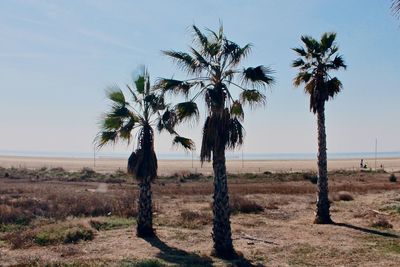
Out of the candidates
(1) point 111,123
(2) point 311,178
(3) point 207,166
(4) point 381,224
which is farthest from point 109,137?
(3) point 207,166

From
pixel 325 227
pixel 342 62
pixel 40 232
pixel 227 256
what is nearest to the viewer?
pixel 227 256

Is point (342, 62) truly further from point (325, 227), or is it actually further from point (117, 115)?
point (117, 115)

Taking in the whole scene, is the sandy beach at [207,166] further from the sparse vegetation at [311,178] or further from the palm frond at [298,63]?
the palm frond at [298,63]

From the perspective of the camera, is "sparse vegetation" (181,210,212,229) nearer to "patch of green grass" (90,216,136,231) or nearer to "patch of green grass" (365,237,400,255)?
"patch of green grass" (90,216,136,231)

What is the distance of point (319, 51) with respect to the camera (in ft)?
78.5

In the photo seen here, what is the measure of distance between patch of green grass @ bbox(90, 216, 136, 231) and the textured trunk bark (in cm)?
230

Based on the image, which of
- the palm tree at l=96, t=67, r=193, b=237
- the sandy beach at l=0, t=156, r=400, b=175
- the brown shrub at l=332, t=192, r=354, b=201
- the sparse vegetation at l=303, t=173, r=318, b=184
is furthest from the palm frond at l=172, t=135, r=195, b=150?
the sandy beach at l=0, t=156, r=400, b=175

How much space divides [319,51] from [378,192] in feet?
59.0

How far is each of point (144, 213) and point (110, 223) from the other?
313 cm

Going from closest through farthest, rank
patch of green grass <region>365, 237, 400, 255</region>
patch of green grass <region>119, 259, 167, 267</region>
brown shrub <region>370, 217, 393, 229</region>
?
patch of green grass <region>119, 259, 167, 267</region> < patch of green grass <region>365, 237, 400, 255</region> < brown shrub <region>370, 217, 393, 229</region>

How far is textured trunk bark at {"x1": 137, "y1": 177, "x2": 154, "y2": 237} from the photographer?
Result: 766 inches

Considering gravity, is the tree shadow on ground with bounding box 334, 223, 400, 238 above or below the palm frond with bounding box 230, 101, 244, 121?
below

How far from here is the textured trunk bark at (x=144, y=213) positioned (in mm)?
19453

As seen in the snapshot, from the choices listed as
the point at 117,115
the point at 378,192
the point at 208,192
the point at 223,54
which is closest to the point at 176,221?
the point at 117,115
